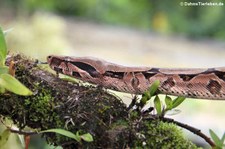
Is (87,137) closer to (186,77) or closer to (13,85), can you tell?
(13,85)

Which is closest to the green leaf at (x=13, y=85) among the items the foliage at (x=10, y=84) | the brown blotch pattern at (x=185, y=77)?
the foliage at (x=10, y=84)

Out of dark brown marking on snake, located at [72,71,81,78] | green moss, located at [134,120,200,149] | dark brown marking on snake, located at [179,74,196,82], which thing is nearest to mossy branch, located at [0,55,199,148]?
green moss, located at [134,120,200,149]

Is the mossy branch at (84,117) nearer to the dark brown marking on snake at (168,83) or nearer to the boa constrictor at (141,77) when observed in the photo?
the boa constrictor at (141,77)

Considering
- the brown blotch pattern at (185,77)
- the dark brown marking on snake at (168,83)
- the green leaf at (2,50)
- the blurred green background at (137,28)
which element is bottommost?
the blurred green background at (137,28)

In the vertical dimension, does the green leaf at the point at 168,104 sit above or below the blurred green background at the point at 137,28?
above

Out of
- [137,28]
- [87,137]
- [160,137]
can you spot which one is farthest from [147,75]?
[137,28]

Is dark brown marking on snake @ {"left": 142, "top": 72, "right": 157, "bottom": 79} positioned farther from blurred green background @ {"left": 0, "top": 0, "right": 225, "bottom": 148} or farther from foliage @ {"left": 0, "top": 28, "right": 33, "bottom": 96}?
blurred green background @ {"left": 0, "top": 0, "right": 225, "bottom": 148}

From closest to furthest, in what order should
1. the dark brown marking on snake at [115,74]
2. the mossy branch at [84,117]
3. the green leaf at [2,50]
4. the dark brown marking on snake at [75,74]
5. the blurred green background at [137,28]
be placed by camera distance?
the mossy branch at [84,117], the green leaf at [2,50], the dark brown marking on snake at [115,74], the dark brown marking on snake at [75,74], the blurred green background at [137,28]
